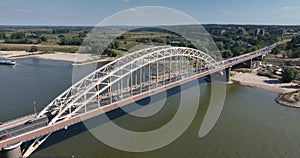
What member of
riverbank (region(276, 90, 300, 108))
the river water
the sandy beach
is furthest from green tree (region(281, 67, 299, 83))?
riverbank (region(276, 90, 300, 108))

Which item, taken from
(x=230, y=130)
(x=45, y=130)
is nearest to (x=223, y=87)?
(x=230, y=130)

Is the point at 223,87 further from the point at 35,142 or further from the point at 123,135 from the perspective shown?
the point at 35,142

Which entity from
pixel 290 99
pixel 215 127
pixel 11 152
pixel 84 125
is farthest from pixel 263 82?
pixel 11 152

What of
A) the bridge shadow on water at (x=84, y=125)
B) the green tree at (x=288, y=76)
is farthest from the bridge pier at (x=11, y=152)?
the green tree at (x=288, y=76)

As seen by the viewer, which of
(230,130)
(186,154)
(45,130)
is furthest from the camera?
(230,130)

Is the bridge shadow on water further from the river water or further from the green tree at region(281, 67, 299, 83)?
the green tree at region(281, 67, 299, 83)

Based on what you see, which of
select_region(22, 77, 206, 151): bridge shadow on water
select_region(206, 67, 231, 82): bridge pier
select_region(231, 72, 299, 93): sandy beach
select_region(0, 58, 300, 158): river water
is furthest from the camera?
select_region(206, 67, 231, 82): bridge pier
